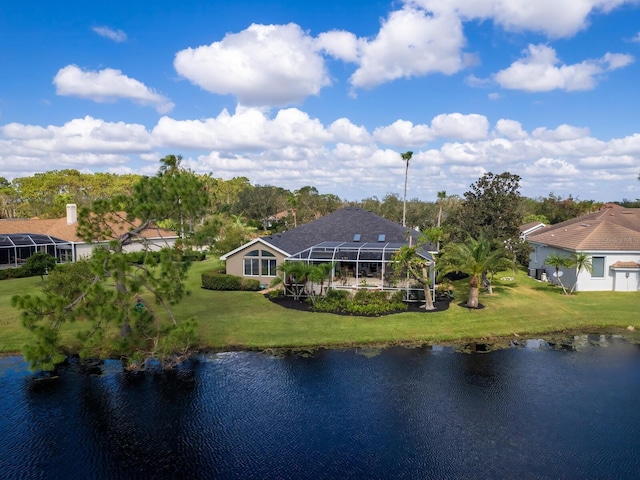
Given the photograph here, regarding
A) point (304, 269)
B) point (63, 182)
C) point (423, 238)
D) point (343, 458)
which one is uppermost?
point (63, 182)

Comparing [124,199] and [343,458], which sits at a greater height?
[124,199]

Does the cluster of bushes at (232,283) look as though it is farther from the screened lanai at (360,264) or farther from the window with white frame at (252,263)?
the screened lanai at (360,264)

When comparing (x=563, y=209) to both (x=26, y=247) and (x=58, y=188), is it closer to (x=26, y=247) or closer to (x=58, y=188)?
(x=26, y=247)

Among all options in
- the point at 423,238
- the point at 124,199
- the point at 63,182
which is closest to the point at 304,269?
the point at 423,238

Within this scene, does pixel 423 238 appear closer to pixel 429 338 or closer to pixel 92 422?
pixel 429 338

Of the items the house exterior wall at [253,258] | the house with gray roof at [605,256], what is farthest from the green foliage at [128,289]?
the house with gray roof at [605,256]

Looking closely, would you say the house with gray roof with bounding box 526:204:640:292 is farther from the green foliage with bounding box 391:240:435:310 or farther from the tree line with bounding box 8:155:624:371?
the green foliage with bounding box 391:240:435:310

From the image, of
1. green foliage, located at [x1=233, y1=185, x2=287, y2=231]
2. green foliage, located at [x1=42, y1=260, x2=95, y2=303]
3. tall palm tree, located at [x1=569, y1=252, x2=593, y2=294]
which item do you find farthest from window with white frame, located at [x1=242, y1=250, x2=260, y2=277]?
green foliage, located at [x1=233, y1=185, x2=287, y2=231]

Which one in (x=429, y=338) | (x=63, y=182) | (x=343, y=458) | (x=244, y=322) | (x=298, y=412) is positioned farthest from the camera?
(x=63, y=182)
